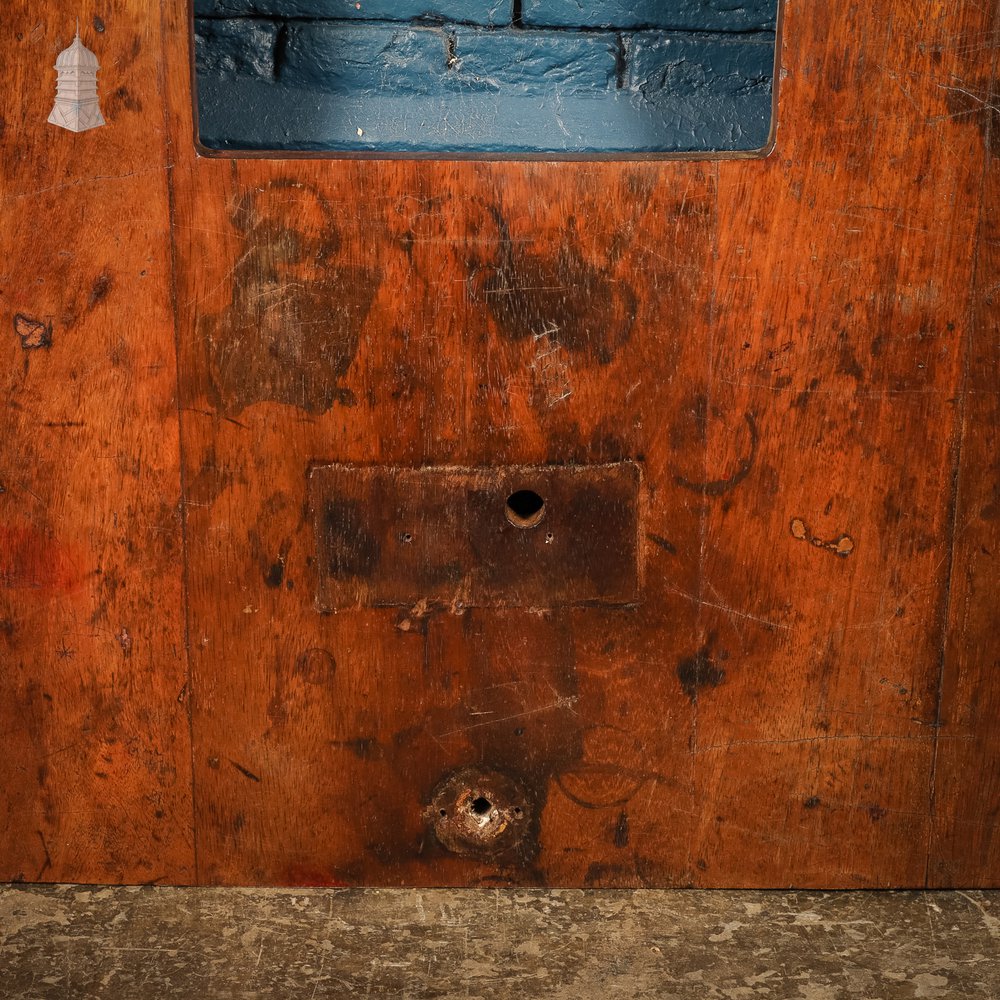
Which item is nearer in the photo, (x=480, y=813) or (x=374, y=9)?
(x=374, y=9)

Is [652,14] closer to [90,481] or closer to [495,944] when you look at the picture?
[90,481]

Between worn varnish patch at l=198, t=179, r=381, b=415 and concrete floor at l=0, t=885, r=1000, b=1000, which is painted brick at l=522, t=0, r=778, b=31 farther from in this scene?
concrete floor at l=0, t=885, r=1000, b=1000

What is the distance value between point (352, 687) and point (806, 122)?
2.20 ft

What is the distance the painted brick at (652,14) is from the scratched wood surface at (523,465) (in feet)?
0.27

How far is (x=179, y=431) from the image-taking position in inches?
40.1

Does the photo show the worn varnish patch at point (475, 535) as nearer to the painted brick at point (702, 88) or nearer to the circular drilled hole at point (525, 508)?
the circular drilled hole at point (525, 508)

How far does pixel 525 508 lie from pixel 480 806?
0.31 m

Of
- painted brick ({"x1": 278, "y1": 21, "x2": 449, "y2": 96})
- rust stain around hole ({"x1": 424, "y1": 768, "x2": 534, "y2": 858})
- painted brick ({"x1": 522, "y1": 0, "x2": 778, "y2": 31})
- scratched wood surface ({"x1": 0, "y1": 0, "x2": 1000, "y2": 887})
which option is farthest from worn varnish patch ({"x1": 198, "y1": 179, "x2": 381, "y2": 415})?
rust stain around hole ({"x1": 424, "y1": 768, "x2": 534, "y2": 858})

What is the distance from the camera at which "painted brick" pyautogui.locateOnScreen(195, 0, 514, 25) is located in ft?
3.21

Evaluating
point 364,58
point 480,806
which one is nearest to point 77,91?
point 364,58

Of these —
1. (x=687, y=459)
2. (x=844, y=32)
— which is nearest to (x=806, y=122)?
(x=844, y=32)

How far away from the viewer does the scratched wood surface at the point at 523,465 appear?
0.98 meters

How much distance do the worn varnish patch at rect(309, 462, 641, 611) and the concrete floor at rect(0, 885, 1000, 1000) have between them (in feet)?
0.99

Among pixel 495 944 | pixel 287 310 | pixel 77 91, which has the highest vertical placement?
pixel 77 91
